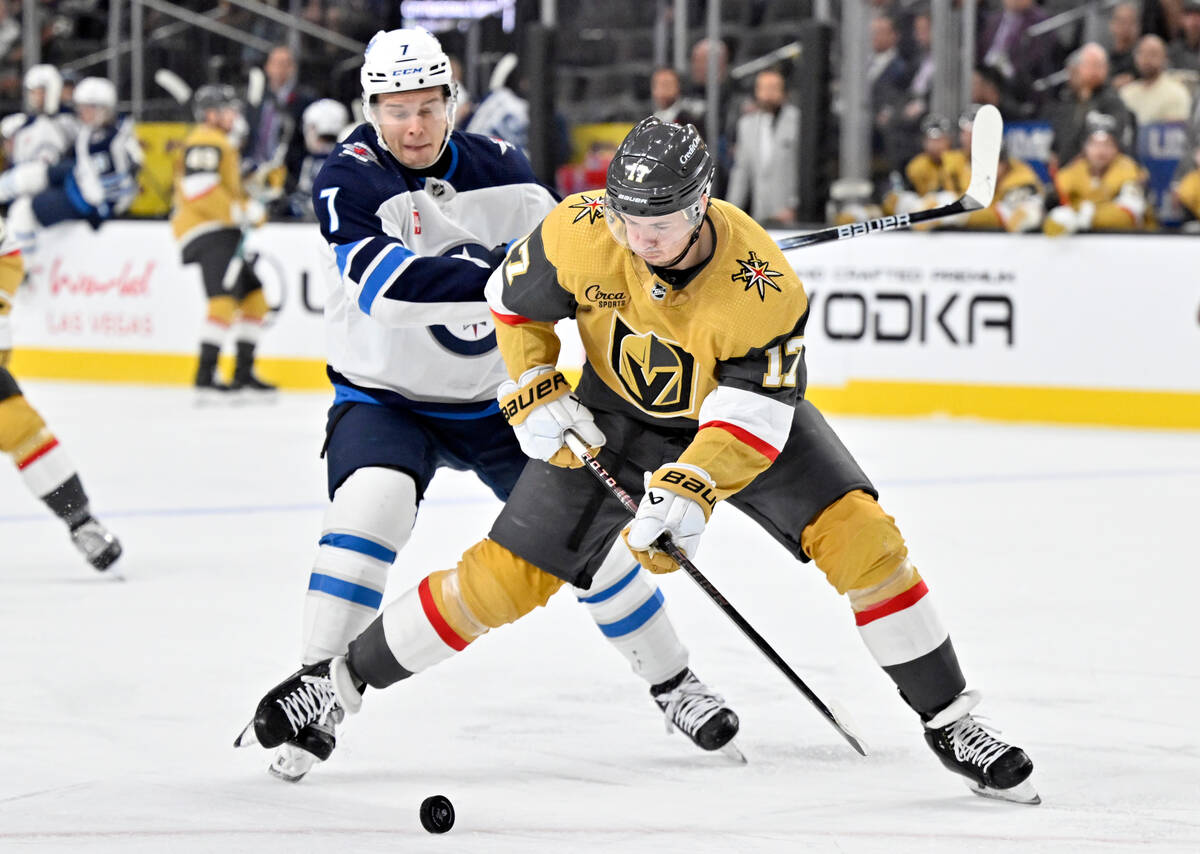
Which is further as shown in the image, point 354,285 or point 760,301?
point 354,285

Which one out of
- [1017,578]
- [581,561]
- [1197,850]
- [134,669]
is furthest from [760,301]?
[1017,578]

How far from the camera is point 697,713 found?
307 centimetres

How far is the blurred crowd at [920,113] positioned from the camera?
806 cm

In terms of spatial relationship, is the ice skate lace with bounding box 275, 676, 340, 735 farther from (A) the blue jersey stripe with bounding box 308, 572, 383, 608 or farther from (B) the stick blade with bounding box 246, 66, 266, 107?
(B) the stick blade with bounding box 246, 66, 266, 107

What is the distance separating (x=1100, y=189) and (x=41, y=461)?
510cm

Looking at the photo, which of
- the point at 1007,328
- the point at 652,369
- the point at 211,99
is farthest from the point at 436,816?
the point at 211,99

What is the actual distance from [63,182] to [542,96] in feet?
9.27

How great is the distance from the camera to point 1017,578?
15.2 feet

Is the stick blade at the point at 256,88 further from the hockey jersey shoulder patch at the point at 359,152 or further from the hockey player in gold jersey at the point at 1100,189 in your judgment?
the hockey jersey shoulder patch at the point at 359,152

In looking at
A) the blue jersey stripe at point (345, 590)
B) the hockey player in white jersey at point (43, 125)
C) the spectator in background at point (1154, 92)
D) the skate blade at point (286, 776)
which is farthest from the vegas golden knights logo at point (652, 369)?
the hockey player in white jersey at point (43, 125)

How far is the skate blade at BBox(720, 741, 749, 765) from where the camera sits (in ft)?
9.93

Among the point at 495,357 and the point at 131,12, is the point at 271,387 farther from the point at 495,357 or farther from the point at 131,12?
the point at 495,357

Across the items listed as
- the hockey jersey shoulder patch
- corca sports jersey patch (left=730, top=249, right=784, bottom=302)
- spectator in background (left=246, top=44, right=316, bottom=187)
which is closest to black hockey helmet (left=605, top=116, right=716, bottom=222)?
corca sports jersey patch (left=730, top=249, right=784, bottom=302)

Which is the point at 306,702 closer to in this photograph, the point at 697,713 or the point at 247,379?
the point at 697,713
